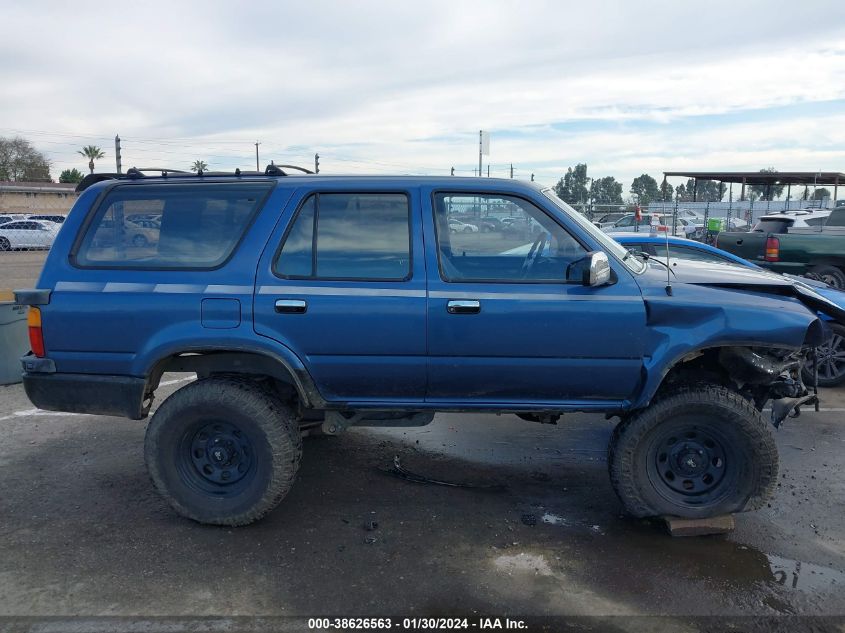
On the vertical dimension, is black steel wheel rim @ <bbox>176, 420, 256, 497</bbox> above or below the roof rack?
below

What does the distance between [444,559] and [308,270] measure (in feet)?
5.85

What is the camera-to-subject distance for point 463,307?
12.3 ft

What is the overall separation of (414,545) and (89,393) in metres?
2.09

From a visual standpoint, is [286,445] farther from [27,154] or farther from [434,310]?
[27,154]

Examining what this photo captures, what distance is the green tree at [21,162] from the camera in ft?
231

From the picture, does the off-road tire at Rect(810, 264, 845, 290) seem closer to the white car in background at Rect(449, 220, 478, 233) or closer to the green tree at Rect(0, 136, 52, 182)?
the white car in background at Rect(449, 220, 478, 233)

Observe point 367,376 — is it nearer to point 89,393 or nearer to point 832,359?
point 89,393

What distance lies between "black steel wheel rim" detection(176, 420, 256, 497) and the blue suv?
1cm

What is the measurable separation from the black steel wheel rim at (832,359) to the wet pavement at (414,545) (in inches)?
58.2

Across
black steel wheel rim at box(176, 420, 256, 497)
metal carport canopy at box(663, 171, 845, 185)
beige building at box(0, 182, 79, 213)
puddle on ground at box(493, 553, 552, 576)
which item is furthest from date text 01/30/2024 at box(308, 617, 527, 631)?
beige building at box(0, 182, 79, 213)

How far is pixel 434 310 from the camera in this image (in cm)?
379

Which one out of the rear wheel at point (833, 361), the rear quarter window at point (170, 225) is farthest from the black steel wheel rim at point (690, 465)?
the rear wheel at point (833, 361)

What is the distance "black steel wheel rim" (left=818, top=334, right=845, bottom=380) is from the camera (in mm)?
6727

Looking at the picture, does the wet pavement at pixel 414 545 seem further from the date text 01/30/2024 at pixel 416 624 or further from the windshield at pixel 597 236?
the windshield at pixel 597 236
